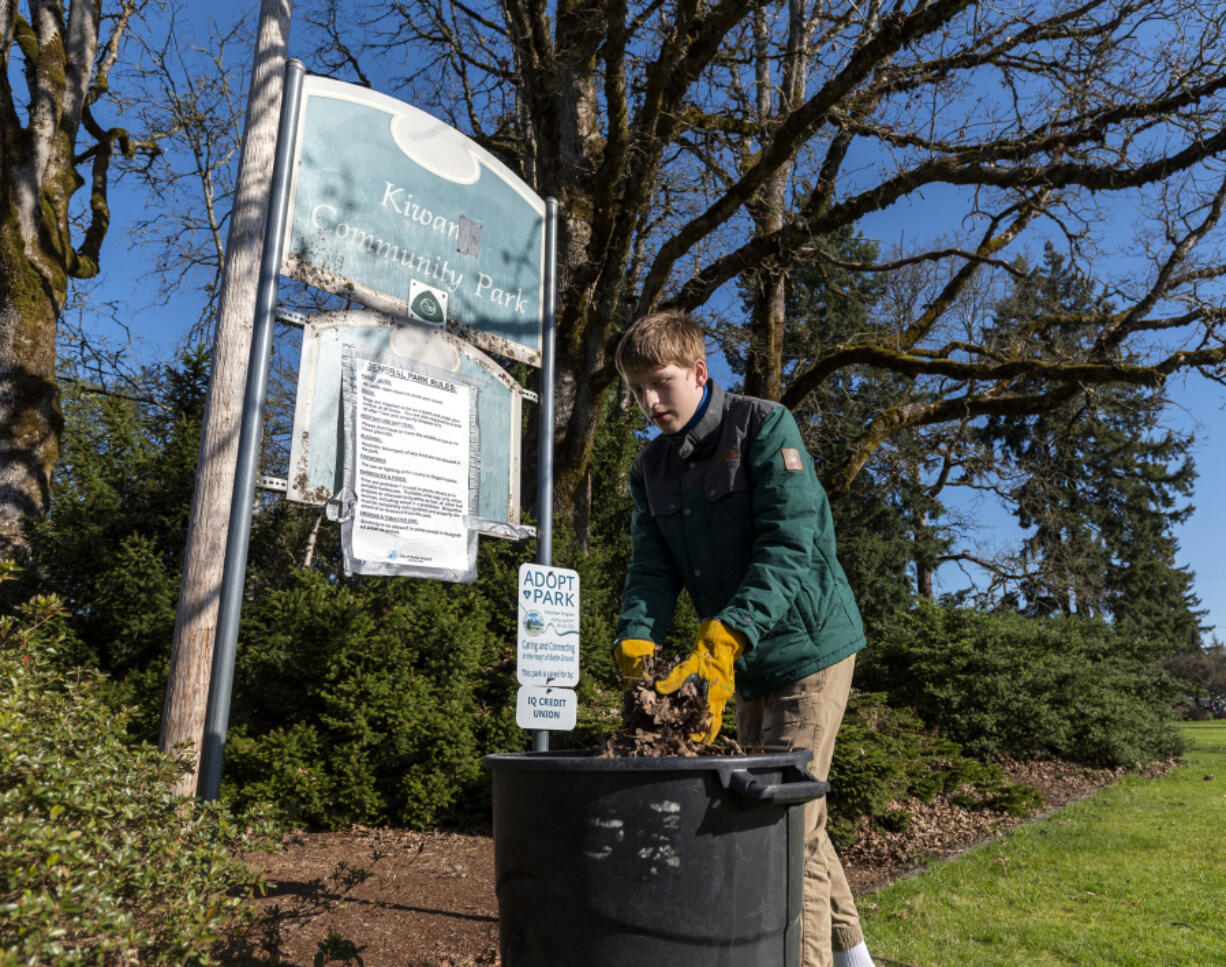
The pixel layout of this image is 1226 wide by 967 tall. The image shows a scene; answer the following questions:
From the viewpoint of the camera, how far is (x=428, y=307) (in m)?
3.29

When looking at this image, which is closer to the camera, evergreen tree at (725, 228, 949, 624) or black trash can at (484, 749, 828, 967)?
black trash can at (484, 749, 828, 967)

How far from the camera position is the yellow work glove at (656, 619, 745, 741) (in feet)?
5.82

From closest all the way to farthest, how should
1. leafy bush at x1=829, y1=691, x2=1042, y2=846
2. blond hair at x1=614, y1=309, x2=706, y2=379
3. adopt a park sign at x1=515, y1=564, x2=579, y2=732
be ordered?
blond hair at x1=614, y1=309, x2=706, y2=379 < adopt a park sign at x1=515, y1=564, x2=579, y2=732 < leafy bush at x1=829, y1=691, x2=1042, y2=846

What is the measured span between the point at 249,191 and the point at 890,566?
18987 millimetres

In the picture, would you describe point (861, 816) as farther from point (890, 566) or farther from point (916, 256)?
point (890, 566)

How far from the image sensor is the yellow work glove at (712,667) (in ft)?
5.82

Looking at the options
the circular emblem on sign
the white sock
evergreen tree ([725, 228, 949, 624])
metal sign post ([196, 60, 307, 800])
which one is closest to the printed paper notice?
the circular emblem on sign

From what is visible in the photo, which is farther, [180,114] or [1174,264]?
[180,114]

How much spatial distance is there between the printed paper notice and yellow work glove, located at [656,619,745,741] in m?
1.51

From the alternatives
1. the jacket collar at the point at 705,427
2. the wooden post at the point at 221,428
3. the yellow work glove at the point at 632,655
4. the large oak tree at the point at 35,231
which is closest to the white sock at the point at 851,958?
the yellow work glove at the point at 632,655

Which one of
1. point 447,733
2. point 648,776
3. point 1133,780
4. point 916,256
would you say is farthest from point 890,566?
point 648,776

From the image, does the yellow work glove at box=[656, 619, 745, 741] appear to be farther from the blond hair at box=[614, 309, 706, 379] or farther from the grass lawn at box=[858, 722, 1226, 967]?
the grass lawn at box=[858, 722, 1226, 967]

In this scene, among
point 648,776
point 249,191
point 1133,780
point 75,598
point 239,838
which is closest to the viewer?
point 648,776

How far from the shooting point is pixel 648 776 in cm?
148
